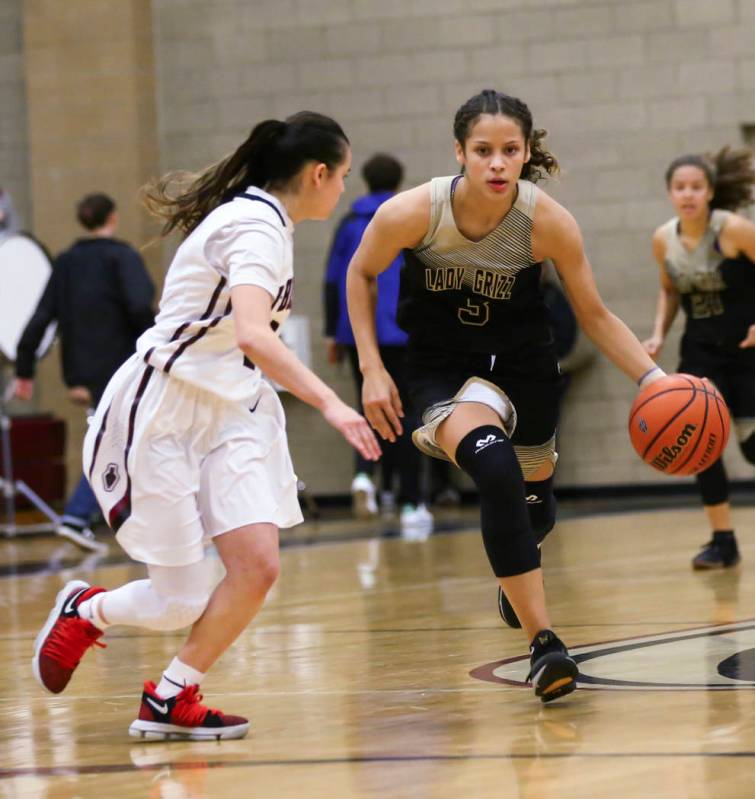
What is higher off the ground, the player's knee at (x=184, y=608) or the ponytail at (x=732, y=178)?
the ponytail at (x=732, y=178)

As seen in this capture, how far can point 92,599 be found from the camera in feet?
11.7

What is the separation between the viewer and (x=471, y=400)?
3.81 m

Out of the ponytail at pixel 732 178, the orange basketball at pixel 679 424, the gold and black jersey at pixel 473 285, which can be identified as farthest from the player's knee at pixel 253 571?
the ponytail at pixel 732 178

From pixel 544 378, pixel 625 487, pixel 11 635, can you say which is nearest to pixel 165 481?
pixel 544 378

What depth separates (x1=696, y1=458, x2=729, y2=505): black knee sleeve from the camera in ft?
19.9

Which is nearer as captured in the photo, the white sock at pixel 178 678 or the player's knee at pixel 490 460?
the white sock at pixel 178 678

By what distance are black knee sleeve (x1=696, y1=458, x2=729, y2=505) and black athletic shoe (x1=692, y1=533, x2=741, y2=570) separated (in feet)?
0.46

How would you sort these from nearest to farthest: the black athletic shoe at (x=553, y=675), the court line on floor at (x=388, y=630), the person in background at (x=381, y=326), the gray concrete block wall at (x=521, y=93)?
the black athletic shoe at (x=553, y=675) < the court line on floor at (x=388, y=630) < the person in background at (x=381, y=326) < the gray concrete block wall at (x=521, y=93)

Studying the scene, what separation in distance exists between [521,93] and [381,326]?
2217 millimetres

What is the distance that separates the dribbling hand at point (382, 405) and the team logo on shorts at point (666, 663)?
685 millimetres

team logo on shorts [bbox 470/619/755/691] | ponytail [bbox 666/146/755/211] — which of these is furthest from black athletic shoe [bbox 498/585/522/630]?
ponytail [bbox 666/146/755/211]

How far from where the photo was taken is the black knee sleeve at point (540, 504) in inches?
167

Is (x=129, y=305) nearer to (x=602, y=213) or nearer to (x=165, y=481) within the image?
(x=602, y=213)

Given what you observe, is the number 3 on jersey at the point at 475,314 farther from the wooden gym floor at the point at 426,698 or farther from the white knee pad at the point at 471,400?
the wooden gym floor at the point at 426,698
